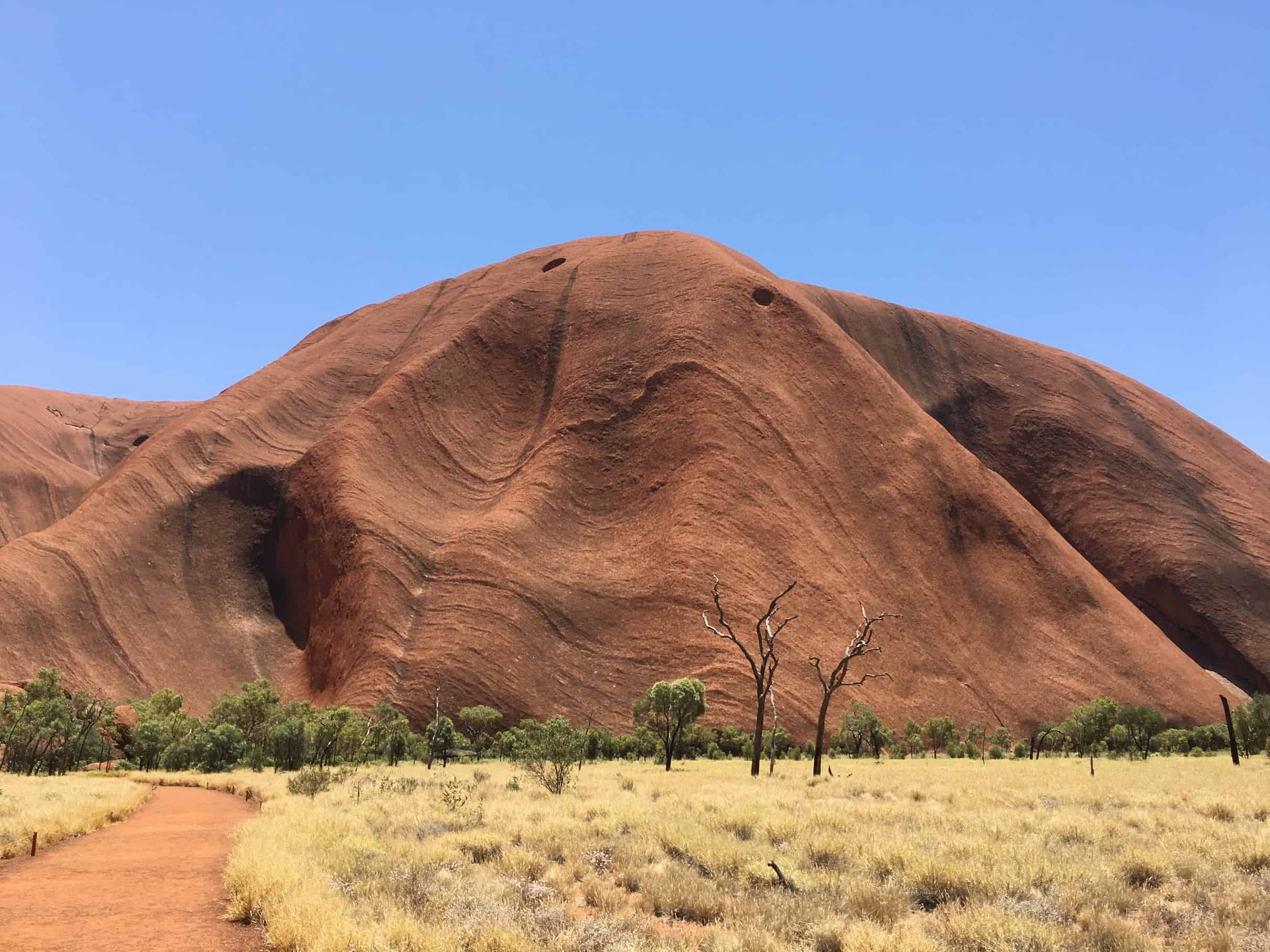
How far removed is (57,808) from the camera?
19.7 meters

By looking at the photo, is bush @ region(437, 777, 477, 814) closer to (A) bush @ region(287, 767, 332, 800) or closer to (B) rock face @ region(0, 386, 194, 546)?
(A) bush @ region(287, 767, 332, 800)

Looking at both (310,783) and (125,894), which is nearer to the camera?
(125,894)

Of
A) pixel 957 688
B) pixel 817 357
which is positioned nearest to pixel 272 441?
pixel 817 357

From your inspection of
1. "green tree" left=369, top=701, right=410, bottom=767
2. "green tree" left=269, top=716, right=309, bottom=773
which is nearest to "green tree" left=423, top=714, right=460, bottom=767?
"green tree" left=369, top=701, right=410, bottom=767

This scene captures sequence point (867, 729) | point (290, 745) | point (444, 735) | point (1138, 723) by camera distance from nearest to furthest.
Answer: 1. point (290, 745)
2. point (444, 735)
3. point (867, 729)
4. point (1138, 723)

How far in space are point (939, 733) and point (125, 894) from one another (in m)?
50.7

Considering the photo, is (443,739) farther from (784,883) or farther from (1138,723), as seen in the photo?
(784,883)

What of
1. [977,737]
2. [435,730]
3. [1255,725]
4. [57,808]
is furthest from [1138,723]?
[57,808]

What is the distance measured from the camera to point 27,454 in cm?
12006

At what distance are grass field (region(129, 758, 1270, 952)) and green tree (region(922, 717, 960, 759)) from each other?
1380 inches

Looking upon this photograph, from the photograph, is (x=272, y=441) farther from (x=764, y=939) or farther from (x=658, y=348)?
(x=764, y=939)

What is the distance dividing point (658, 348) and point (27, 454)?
97.3 metres

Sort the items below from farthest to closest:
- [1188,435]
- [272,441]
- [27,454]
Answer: [27,454]
[1188,435]
[272,441]

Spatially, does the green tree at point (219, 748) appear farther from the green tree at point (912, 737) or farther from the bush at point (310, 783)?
the green tree at point (912, 737)
